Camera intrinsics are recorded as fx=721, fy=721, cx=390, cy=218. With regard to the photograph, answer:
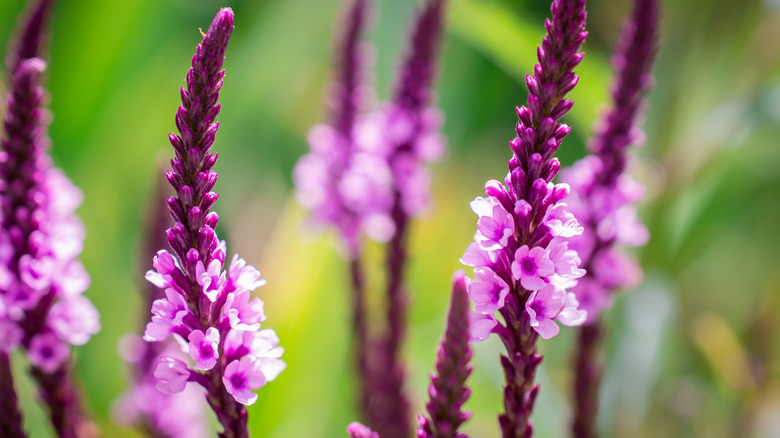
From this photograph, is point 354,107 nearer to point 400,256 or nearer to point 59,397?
point 400,256

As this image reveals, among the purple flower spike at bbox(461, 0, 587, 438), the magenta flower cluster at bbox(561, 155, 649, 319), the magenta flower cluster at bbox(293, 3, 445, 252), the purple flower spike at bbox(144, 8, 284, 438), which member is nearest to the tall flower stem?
the purple flower spike at bbox(461, 0, 587, 438)

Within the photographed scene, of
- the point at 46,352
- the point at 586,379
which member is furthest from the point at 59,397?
the point at 586,379

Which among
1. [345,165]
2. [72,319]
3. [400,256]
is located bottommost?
[72,319]

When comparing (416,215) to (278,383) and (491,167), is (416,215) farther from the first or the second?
(491,167)

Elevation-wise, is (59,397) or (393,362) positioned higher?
(393,362)

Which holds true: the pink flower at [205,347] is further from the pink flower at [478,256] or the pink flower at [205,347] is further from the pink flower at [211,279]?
the pink flower at [478,256]

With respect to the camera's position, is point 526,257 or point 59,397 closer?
point 526,257

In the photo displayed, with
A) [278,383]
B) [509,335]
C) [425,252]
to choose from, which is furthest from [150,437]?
[425,252]
